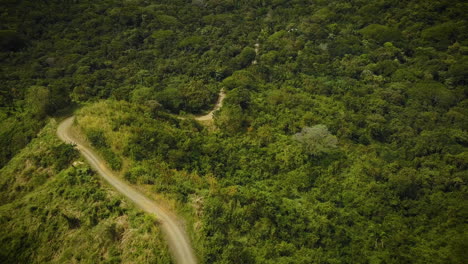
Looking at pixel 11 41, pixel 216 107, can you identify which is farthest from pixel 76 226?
pixel 11 41

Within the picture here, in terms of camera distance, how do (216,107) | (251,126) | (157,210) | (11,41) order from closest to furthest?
(157,210), (251,126), (216,107), (11,41)

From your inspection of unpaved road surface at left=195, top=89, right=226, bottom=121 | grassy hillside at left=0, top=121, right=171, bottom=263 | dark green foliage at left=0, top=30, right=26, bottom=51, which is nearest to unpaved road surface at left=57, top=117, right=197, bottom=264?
grassy hillside at left=0, top=121, right=171, bottom=263

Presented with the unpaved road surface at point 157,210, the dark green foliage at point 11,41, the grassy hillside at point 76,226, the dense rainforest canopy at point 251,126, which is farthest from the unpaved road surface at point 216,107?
the dark green foliage at point 11,41

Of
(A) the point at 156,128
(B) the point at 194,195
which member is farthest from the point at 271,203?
(A) the point at 156,128

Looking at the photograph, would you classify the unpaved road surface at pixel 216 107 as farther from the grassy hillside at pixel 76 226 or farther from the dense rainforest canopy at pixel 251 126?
→ the grassy hillside at pixel 76 226

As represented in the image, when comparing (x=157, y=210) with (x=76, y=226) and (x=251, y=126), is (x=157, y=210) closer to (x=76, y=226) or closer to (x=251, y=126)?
(x=76, y=226)
